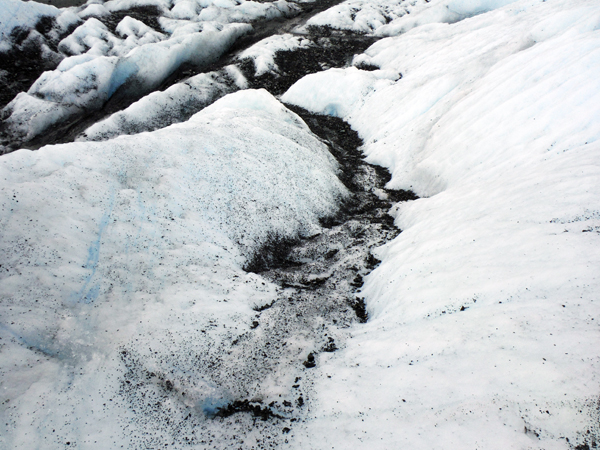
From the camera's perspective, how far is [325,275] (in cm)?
1086

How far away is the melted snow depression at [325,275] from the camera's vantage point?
5.77m

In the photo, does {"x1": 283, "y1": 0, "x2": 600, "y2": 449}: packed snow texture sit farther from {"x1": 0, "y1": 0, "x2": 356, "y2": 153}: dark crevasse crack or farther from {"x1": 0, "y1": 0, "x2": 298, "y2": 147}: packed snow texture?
{"x1": 0, "y1": 0, "x2": 298, "y2": 147}: packed snow texture

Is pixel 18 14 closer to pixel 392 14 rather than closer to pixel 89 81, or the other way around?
pixel 89 81

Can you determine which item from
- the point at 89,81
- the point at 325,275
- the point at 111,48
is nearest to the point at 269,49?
the point at 89,81

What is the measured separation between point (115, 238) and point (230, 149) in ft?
21.4

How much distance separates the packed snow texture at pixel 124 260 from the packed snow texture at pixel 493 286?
8.33 ft

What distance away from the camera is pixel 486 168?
41.4 feet

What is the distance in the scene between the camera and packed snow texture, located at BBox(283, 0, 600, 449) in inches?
205

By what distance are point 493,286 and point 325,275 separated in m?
4.99

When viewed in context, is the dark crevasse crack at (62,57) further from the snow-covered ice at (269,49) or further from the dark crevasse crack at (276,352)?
the dark crevasse crack at (276,352)

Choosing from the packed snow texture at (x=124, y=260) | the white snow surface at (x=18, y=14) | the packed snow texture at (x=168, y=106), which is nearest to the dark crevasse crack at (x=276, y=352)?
the packed snow texture at (x=124, y=260)

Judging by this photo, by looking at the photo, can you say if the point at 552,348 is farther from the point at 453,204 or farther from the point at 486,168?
the point at 486,168

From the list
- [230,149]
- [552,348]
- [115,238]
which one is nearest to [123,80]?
[230,149]

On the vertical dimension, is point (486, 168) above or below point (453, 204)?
above
